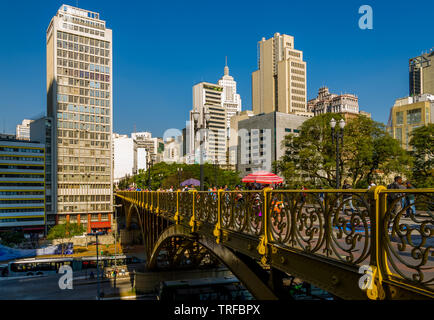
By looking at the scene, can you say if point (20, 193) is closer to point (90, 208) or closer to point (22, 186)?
point (22, 186)

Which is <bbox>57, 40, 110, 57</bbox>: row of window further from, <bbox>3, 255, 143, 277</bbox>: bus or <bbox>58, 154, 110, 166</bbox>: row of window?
<bbox>3, 255, 143, 277</bbox>: bus

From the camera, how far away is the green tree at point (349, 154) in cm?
2979

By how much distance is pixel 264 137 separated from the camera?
320 feet

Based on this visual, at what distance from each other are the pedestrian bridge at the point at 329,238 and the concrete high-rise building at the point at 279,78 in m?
139

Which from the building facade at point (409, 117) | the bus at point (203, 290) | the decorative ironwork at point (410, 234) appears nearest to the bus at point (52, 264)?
the bus at point (203, 290)

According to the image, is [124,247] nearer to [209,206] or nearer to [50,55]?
[50,55]

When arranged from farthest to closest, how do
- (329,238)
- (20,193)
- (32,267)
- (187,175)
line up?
(187,175) → (20,193) → (32,267) → (329,238)

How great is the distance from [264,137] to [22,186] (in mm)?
58957

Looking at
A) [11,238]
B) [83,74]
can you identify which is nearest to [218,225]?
[11,238]

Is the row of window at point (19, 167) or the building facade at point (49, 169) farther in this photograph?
the building facade at point (49, 169)

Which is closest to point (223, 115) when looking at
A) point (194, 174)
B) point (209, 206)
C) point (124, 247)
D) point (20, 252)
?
point (194, 174)

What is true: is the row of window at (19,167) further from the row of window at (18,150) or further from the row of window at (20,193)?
the row of window at (20,193)

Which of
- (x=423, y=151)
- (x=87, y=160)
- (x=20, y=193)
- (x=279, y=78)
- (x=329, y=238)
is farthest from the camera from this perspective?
(x=279, y=78)

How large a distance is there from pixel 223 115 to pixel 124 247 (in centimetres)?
12966
